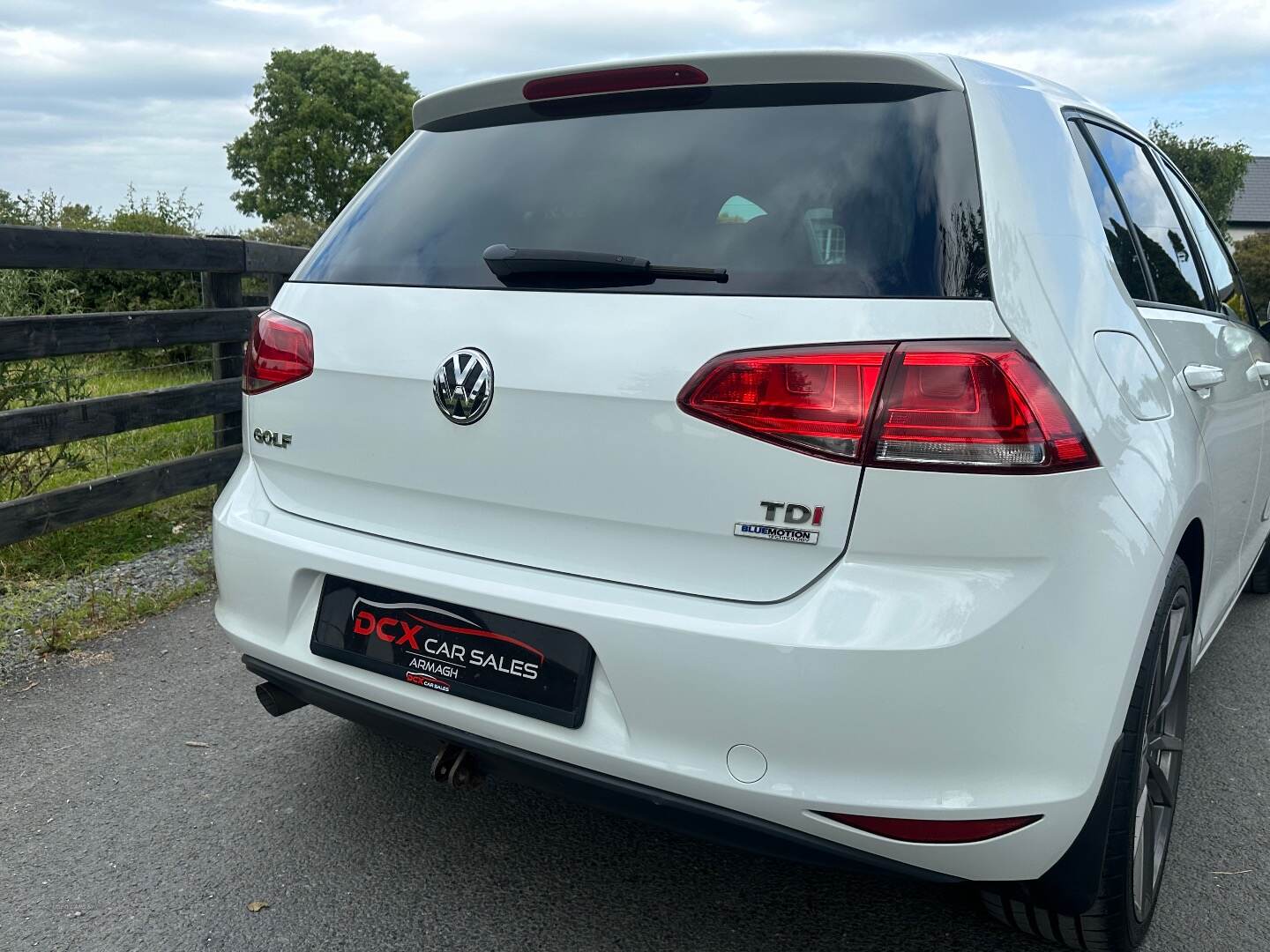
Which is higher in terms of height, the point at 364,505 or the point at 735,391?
the point at 735,391

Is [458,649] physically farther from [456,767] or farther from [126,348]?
[126,348]

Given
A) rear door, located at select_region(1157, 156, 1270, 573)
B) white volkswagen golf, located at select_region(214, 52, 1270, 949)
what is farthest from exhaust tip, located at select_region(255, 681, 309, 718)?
rear door, located at select_region(1157, 156, 1270, 573)

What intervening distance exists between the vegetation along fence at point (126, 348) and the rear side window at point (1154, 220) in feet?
12.2

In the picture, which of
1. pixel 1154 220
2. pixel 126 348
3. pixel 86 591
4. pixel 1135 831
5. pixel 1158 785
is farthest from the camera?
pixel 126 348

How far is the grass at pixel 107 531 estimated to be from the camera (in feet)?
13.8

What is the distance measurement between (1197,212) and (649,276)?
2498 mm

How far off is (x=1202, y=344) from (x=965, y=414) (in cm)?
137

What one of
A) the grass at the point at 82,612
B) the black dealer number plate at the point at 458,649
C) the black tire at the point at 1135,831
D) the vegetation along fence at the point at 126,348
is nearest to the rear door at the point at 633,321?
the black dealer number plate at the point at 458,649

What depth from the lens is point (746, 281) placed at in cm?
195

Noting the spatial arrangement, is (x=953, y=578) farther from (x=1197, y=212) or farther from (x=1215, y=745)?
(x=1197, y=212)

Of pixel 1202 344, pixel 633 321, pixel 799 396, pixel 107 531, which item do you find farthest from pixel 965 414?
pixel 107 531

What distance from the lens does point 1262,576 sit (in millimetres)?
4988

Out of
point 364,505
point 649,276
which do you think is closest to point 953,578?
point 649,276

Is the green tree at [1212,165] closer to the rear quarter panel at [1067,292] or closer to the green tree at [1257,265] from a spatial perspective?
the green tree at [1257,265]
